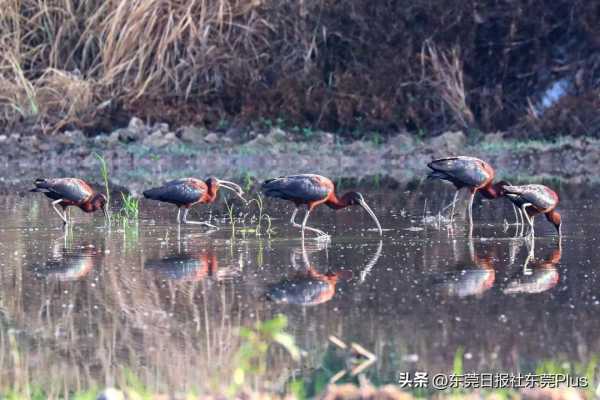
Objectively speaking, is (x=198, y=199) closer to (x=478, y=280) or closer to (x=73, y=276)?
(x=73, y=276)

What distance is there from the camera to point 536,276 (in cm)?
943

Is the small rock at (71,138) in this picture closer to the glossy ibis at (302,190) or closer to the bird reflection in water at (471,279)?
the glossy ibis at (302,190)

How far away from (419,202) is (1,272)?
6148 millimetres

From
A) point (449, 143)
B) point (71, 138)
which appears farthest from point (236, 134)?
point (449, 143)

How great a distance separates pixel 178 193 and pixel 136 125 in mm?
8290

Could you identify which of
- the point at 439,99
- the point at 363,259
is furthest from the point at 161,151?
the point at 363,259

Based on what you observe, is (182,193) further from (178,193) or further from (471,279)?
(471,279)

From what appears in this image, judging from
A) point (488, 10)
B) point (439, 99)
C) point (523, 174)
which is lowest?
point (523, 174)

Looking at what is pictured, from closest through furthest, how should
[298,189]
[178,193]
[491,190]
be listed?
[298,189]
[178,193]
[491,190]

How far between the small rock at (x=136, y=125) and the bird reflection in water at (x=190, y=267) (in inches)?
395

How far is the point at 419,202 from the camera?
14.9m

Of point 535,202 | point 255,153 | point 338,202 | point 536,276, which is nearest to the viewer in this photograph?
point 536,276

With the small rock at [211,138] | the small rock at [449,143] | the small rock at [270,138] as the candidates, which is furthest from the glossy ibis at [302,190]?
the small rock at [211,138]

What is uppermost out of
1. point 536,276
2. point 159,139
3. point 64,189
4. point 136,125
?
point 136,125
